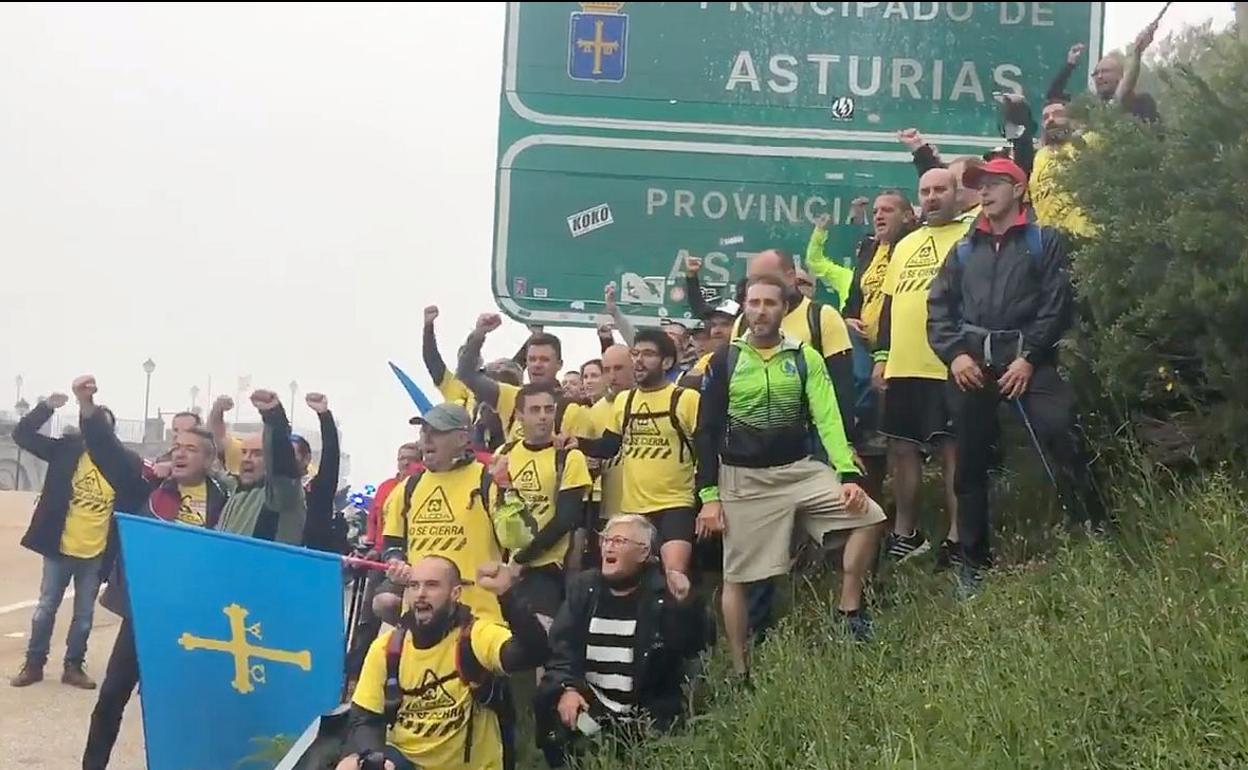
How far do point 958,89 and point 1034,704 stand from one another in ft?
19.8

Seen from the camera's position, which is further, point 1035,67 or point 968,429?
point 1035,67

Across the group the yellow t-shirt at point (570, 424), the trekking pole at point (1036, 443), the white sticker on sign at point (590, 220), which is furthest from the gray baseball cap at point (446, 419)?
the white sticker on sign at point (590, 220)

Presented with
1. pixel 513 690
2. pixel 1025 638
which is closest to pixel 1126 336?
pixel 1025 638

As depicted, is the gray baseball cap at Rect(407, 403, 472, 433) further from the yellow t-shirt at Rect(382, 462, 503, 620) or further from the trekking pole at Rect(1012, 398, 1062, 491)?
the trekking pole at Rect(1012, 398, 1062, 491)

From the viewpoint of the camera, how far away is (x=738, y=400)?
5453 millimetres

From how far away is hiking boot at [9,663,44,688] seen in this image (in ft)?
21.0

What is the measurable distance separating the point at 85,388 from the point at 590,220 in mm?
3332

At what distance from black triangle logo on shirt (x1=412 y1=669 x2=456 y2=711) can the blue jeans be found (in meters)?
2.47

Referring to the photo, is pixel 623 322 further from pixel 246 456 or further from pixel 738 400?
pixel 738 400

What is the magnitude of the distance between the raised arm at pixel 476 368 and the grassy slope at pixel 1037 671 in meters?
2.30

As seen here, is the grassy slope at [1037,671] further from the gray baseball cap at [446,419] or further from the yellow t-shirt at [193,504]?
the yellow t-shirt at [193,504]

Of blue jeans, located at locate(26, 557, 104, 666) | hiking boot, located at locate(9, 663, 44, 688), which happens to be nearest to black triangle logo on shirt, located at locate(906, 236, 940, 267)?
blue jeans, located at locate(26, 557, 104, 666)

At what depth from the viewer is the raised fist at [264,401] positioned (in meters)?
6.82

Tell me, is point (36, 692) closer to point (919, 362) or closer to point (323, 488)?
point (323, 488)
